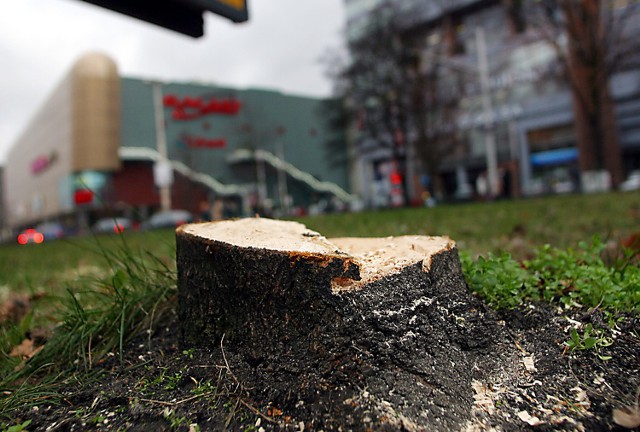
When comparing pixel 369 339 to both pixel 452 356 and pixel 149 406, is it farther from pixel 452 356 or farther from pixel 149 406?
pixel 149 406

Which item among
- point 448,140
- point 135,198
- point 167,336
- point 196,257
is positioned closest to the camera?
point 196,257

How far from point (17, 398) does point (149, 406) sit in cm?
45

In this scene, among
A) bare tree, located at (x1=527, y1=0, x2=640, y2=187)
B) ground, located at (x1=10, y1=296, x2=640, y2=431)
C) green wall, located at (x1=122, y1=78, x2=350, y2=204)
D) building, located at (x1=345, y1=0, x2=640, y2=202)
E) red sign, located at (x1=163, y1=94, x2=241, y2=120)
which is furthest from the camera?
red sign, located at (x1=163, y1=94, x2=241, y2=120)

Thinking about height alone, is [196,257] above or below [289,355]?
above

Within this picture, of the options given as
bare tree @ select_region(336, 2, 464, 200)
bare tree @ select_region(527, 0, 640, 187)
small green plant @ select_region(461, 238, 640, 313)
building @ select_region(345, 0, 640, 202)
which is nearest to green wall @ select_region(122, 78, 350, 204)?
bare tree @ select_region(336, 2, 464, 200)

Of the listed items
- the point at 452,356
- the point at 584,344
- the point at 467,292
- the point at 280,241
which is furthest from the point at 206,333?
the point at 584,344

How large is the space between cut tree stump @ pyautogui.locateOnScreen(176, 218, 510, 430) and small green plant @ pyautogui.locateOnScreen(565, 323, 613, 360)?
213 millimetres

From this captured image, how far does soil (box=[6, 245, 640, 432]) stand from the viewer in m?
1.21

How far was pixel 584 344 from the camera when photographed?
1.43 m

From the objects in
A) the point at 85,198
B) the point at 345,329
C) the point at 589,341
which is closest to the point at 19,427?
the point at 345,329

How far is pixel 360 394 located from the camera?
122 cm

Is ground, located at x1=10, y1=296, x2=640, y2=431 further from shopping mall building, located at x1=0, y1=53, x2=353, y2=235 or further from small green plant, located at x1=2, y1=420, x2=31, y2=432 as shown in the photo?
shopping mall building, located at x1=0, y1=53, x2=353, y2=235

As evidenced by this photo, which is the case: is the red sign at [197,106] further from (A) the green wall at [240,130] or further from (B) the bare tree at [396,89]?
(B) the bare tree at [396,89]

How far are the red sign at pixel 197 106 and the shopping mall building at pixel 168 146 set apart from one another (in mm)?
92
